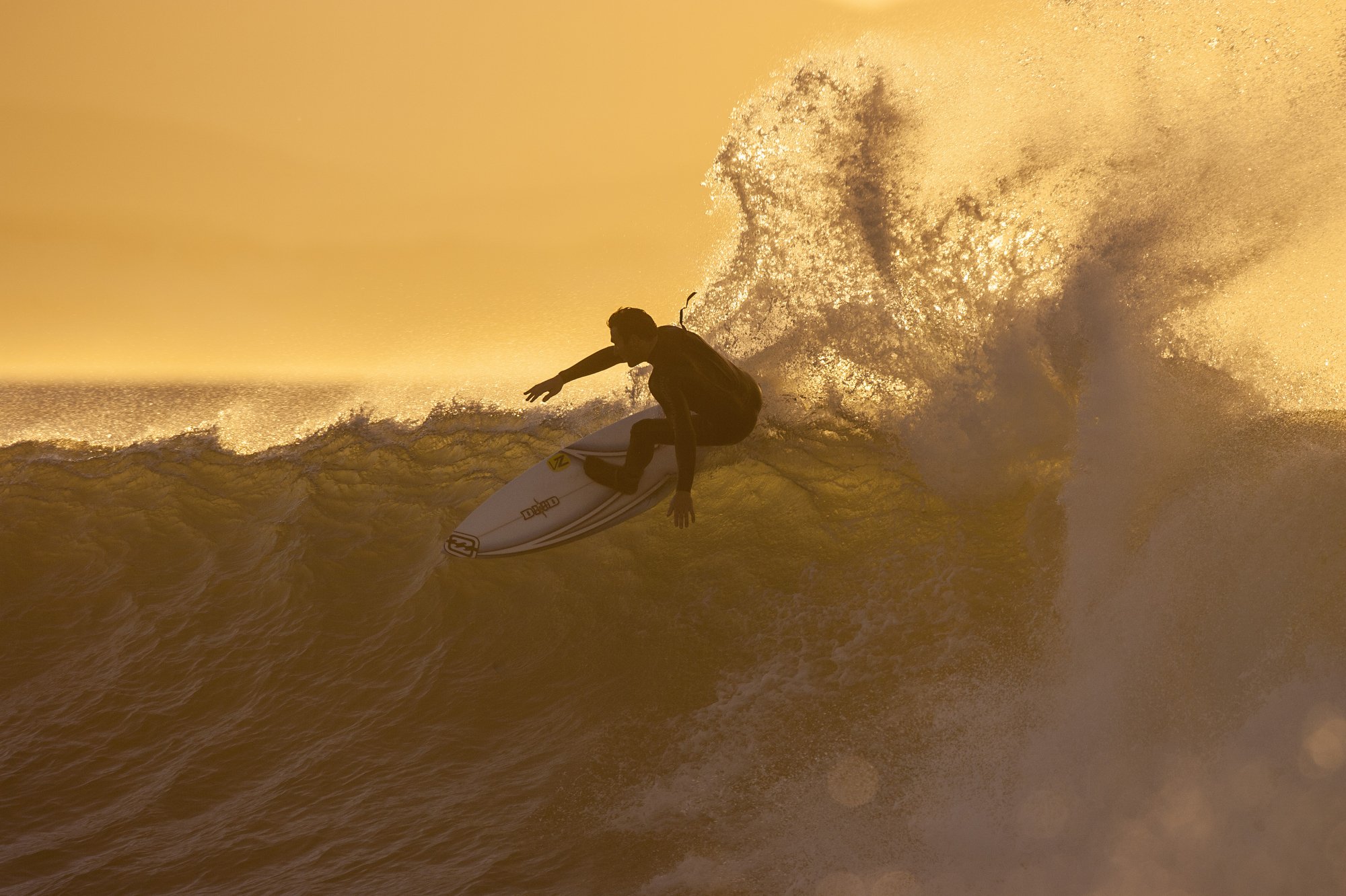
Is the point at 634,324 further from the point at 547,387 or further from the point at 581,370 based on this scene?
the point at 547,387

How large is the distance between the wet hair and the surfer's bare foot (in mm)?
1097

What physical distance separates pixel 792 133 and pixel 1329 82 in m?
3.37

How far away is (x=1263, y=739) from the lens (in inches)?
130

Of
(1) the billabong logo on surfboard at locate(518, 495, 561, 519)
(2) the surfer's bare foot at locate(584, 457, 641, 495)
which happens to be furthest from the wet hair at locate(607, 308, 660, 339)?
(1) the billabong logo on surfboard at locate(518, 495, 561, 519)

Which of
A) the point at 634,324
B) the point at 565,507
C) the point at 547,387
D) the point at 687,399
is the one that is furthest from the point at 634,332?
the point at 565,507

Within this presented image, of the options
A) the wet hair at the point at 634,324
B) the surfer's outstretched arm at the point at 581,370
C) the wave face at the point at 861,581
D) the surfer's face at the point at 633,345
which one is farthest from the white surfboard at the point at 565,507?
the wet hair at the point at 634,324

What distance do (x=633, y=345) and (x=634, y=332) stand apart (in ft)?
0.29

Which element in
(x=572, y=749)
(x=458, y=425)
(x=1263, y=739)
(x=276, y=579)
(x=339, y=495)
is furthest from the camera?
(x=458, y=425)

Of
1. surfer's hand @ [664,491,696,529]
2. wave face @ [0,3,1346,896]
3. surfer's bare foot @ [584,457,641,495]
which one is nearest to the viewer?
wave face @ [0,3,1346,896]

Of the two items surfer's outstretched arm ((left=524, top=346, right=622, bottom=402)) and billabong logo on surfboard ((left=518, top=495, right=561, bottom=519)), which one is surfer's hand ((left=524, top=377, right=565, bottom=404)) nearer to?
surfer's outstretched arm ((left=524, top=346, right=622, bottom=402))

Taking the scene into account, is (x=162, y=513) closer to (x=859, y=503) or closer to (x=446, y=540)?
(x=446, y=540)

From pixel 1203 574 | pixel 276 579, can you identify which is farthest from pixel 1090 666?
pixel 276 579

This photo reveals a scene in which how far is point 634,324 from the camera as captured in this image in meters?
4.43

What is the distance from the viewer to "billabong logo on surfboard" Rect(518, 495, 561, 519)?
542 centimetres
